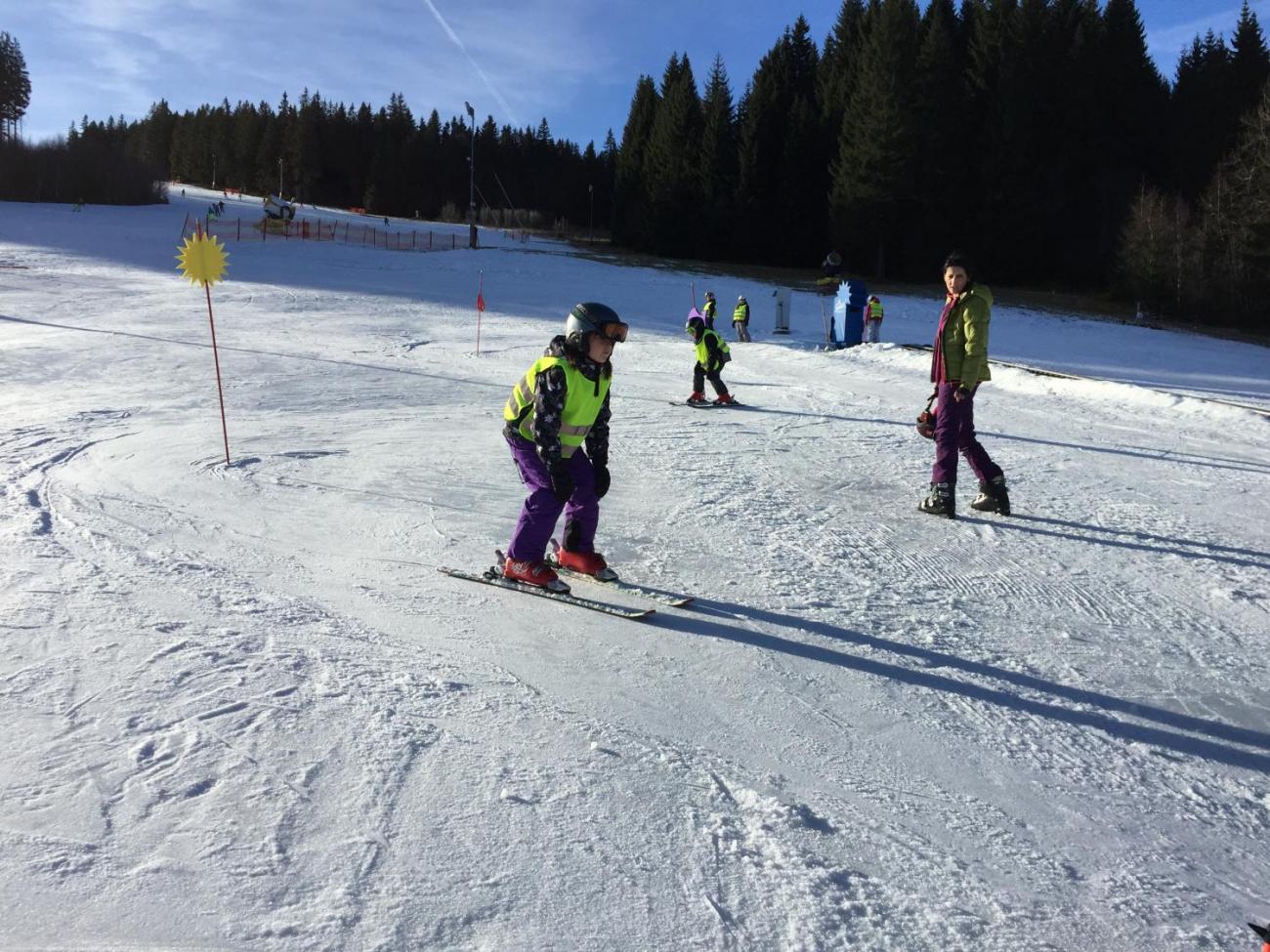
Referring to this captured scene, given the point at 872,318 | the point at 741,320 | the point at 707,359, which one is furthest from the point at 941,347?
the point at 872,318

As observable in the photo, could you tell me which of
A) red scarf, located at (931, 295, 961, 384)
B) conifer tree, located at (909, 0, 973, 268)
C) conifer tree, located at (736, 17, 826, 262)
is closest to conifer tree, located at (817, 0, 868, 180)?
conifer tree, located at (736, 17, 826, 262)

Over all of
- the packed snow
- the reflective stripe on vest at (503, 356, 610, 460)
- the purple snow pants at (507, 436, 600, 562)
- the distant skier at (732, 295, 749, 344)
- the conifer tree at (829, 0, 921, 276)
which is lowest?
the packed snow

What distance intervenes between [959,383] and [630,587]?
292 cm

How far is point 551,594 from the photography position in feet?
15.4

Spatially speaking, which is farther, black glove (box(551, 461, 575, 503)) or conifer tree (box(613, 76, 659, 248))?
conifer tree (box(613, 76, 659, 248))

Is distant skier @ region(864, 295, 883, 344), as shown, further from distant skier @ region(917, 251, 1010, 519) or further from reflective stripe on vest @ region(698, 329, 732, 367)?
distant skier @ region(917, 251, 1010, 519)

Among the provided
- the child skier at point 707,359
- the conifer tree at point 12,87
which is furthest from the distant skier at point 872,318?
the conifer tree at point 12,87

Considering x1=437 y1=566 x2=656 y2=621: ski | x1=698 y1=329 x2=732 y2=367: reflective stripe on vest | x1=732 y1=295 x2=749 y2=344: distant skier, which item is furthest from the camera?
x1=732 y1=295 x2=749 y2=344: distant skier

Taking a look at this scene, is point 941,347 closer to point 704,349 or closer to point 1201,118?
point 704,349

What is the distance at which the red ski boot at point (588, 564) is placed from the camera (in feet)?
16.3

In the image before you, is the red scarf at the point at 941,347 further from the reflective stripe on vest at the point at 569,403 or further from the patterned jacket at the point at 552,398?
the patterned jacket at the point at 552,398

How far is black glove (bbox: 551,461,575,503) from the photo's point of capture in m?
4.58

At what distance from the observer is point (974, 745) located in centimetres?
333

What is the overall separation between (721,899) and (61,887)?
1742 mm
